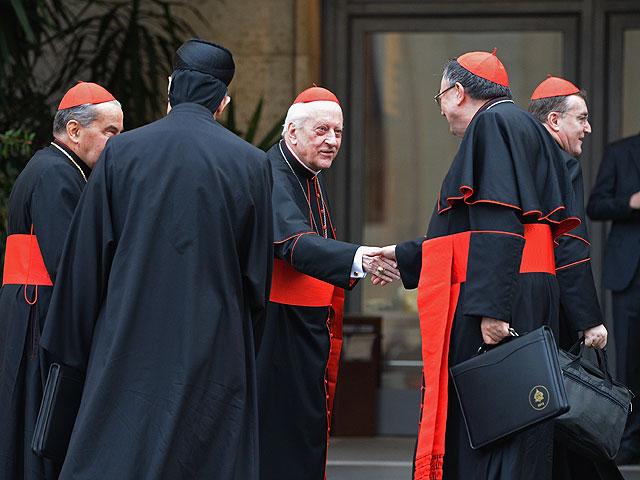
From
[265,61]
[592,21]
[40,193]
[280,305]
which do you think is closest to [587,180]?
[592,21]

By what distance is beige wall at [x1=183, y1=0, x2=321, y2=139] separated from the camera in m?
7.15

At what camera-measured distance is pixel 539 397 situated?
3.51 meters

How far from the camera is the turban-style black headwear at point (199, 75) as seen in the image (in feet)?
11.6

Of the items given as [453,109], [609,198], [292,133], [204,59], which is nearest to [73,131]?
[292,133]

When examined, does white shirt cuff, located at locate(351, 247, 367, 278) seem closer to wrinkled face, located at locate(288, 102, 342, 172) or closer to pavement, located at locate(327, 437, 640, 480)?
wrinkled face, located at locate(288, 102, 342, 172)

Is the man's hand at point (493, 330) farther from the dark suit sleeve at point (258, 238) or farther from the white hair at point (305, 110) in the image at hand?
the white hair at point (305, 110)

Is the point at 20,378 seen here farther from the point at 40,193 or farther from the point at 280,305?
the point at 280,305

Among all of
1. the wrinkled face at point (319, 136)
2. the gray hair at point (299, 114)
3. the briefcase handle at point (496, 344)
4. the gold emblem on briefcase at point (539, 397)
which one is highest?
the gray hair at point (299, 114)

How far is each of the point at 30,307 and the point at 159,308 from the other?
3.70ft

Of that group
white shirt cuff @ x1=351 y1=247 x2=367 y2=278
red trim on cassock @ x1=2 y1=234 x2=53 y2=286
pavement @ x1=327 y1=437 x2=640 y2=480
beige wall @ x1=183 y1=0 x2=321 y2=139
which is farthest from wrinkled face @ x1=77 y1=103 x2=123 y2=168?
beige wall @ x1=183 y1=0 x2=321 y2=139

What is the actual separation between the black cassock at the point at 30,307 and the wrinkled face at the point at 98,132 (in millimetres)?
127

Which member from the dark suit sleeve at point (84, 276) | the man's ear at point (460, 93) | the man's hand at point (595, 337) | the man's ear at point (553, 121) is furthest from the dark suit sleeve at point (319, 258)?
the man's ear at point (553, 121)

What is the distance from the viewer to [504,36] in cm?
766

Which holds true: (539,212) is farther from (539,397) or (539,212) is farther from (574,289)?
(574,289)
